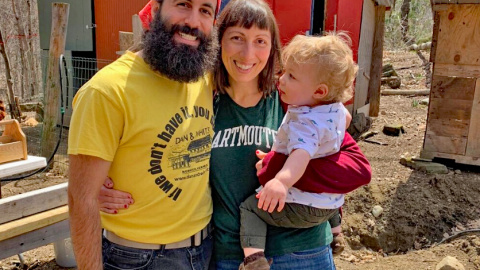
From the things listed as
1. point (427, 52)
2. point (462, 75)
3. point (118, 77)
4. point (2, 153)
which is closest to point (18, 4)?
point (2, 153)

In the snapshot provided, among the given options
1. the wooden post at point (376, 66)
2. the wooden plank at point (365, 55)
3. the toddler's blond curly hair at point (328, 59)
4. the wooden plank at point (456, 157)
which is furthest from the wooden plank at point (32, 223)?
the wooden post at point (376, 66)

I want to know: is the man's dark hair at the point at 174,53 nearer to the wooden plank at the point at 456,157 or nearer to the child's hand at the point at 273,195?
the child's hand at the point at 273,195

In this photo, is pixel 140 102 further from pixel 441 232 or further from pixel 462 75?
pixel 462 75

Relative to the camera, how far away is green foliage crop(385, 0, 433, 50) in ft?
61.4

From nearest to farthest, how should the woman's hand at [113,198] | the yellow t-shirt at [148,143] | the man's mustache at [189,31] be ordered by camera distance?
1. the yellow t-shirt at [148,143]
2. the woman's hand at [113,198]
3. the man's mustache at [189,31]

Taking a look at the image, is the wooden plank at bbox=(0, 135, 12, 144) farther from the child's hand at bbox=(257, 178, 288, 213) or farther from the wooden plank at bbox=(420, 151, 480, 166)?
the wooden plank at bbox=(420, 151, 480, 166)

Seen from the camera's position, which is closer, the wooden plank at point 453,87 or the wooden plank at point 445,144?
the wooden plank at point 453,87

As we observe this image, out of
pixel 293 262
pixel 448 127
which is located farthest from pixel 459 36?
pixel 293 262

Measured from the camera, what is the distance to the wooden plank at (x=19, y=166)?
11.4 ft

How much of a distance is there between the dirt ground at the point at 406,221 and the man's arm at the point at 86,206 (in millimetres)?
2985

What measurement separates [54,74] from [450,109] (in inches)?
214

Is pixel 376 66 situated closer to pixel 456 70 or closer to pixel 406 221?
pixel 456 70

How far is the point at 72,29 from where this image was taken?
9.09 metres

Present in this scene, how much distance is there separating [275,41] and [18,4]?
8179 mm
